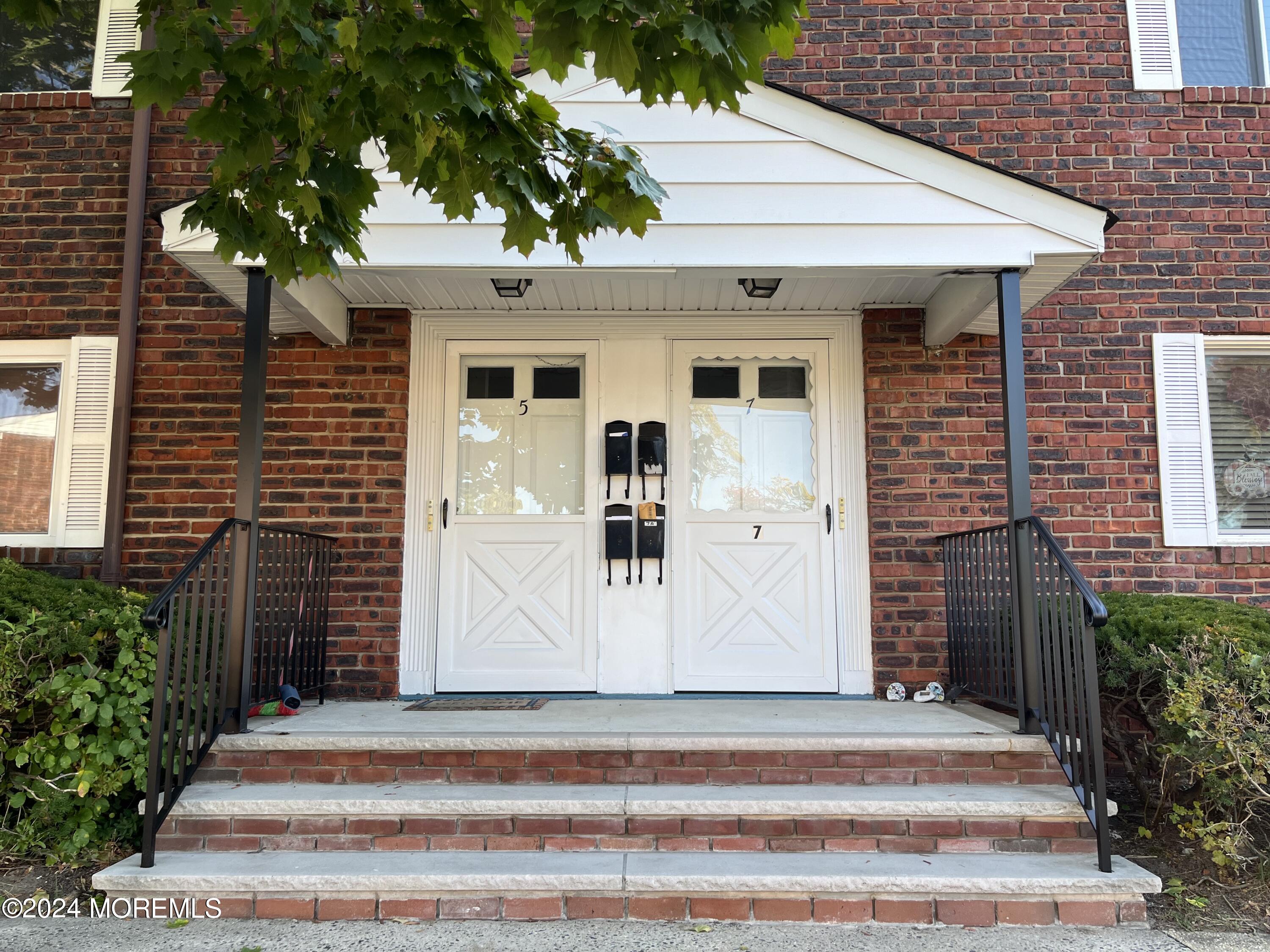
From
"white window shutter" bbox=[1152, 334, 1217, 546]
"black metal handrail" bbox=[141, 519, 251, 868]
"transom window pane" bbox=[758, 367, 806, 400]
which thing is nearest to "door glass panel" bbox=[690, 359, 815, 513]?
"transom window pane" bbox=[758, 367, 806, 400]

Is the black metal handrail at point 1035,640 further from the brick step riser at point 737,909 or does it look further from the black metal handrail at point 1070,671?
the brick step riser at point 737,909

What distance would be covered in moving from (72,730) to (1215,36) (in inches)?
292

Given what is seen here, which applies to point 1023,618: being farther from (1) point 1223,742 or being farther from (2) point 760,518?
(2) point 760,518

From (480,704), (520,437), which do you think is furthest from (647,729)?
(520,437)

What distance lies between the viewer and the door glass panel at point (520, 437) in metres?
5.58

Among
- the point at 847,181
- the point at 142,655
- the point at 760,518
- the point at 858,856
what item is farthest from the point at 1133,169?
the point at 142,655

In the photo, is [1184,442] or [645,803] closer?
[645,803]

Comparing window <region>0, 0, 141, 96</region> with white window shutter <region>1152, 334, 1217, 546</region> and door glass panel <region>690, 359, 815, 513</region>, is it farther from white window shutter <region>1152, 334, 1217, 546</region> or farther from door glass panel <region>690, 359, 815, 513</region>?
white window shutter <region>1152, 334, 1217, 546</region>

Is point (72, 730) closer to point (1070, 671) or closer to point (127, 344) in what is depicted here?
point (127, 344)

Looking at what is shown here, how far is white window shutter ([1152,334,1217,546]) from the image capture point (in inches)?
211

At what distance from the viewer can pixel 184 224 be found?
3234 millimetres

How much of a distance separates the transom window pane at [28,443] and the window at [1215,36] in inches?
279

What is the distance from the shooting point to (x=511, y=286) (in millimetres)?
5133

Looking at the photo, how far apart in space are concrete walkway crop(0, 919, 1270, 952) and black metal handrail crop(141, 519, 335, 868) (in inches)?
14.9
